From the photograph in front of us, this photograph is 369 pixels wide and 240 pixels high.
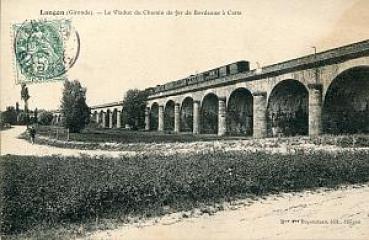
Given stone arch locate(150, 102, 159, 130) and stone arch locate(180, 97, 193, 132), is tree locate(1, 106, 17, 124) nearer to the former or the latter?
stone arch locate(150, 102, 159, 130)

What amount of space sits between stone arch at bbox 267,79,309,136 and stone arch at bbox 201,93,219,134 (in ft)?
12.9

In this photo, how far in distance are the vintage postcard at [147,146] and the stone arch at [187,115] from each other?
9709 millimetres

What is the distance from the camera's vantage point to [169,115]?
21938 mm

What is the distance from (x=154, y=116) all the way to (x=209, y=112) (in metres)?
3.56

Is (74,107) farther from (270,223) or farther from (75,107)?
(270,223)

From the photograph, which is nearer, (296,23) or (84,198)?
(84,198)

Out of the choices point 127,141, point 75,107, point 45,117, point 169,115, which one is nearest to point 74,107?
point 75,107

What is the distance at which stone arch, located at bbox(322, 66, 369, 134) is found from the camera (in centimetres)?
1198

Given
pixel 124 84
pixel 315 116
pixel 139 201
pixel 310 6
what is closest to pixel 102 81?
pixel 124 84

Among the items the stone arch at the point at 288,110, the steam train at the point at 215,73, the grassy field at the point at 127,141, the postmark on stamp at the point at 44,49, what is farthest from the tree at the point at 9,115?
the stone arch at the point at 288,110

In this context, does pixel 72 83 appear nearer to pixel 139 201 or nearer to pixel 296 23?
pixel 139 201

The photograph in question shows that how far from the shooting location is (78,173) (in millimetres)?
6258

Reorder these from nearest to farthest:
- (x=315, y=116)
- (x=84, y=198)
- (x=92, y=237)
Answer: (x=92, y=237)
(x=84, y=198)
(x=315, y=116)

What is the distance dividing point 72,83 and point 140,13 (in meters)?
1.92
